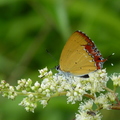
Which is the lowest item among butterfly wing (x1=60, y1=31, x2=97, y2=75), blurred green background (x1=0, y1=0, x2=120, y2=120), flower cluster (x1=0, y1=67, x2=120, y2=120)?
flower cluster (x1=0, y1=67, x2=120, y2=120)

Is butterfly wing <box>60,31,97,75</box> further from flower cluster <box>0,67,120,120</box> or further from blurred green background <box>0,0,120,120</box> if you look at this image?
blurred green background <box>0,0,120,120</box>

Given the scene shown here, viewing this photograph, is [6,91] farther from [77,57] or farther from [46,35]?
[46,35]

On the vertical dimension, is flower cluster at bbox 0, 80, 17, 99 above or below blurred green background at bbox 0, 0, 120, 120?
below

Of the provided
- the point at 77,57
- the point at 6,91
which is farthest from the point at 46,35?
the point at 6,91

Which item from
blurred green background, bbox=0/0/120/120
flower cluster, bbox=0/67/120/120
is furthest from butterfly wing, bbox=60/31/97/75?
blurred green background, bbox=0/0/120/120

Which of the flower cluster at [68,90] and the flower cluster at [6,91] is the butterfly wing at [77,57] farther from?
the flower cluster at [6,91]

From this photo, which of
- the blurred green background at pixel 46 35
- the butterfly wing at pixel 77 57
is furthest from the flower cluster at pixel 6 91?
the blurred green background at pixel 46 35

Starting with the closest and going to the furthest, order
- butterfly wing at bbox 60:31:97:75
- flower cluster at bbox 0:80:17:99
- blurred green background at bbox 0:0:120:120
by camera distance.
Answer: flower cluster at bbox 0:80:17:99
butterfly wing at bbox 60:31:97:75
blurred green background at bbox 0:0:120:120
